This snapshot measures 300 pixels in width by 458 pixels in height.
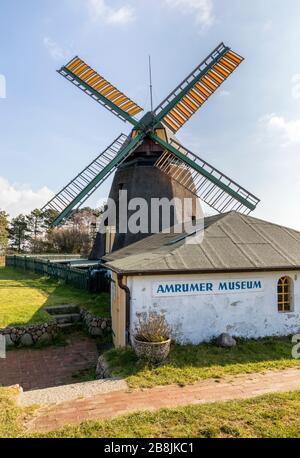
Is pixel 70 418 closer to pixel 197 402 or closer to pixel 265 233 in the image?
pixel 197 402

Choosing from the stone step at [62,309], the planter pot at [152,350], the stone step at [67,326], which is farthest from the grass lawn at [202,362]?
the stone step at [62,309]

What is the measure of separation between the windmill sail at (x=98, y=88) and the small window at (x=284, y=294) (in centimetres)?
989

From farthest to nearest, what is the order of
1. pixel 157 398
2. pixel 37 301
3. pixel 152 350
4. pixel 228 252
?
pixel 37 301 → pixel 228 252 → pixel 152 350 → pixel 157 398

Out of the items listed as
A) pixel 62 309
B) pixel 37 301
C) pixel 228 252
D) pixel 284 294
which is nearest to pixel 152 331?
pixel 228 252

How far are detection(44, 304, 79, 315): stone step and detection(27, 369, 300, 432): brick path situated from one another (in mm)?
7328

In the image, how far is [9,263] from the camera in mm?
34531

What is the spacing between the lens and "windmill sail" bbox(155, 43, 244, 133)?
611 inches

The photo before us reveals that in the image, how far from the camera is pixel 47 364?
8.76 metres

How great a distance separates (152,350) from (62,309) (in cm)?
681

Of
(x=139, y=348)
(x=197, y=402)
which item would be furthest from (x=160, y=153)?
(x=197, y=402)

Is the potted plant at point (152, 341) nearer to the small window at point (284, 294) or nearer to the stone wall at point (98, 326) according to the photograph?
the small window at point (284, 294)

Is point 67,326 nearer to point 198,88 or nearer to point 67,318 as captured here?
point 67,318

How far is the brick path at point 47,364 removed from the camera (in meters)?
7.64
